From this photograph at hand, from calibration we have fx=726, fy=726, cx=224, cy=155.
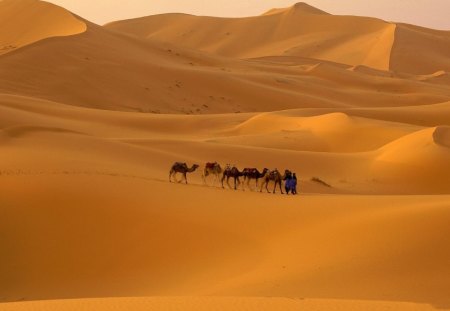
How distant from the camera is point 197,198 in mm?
13266

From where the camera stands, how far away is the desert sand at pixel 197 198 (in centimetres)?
910

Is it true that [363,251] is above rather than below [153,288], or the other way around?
above

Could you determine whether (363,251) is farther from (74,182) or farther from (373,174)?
(373,174)

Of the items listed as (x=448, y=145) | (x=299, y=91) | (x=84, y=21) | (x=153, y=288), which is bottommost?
(x=153, y=288)

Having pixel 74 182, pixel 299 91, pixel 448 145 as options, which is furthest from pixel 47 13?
pixel 74 182

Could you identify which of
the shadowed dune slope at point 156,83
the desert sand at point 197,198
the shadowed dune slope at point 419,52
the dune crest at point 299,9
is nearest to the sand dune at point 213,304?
the desert sand at point 197,198

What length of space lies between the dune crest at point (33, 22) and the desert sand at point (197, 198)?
5.20m

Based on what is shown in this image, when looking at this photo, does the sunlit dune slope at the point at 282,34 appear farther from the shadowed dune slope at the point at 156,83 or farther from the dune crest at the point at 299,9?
the shadowed dune slope at the point at 156,83

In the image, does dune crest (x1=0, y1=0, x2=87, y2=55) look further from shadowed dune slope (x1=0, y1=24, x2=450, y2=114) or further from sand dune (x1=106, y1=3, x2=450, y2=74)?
sand dune (x1=106, y1=3, x2=450, y2=74)

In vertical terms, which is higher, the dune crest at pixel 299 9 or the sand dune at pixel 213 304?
the dune crest at pixel 299 9

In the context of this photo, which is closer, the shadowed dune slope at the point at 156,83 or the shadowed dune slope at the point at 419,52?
the shadowed dune slope at the point at 156,83

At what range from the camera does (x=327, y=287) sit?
8.70 metres

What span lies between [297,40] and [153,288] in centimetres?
9591

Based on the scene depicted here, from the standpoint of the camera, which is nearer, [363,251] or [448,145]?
[363,251]
